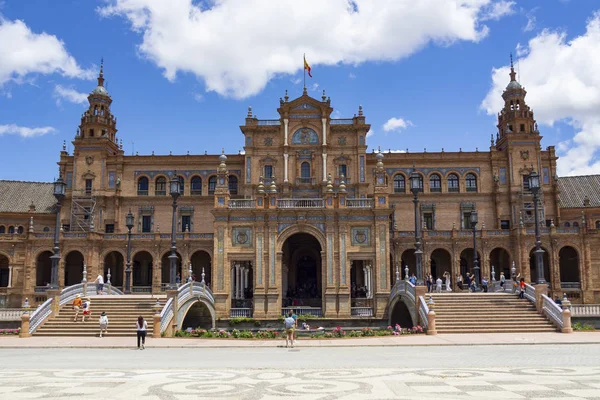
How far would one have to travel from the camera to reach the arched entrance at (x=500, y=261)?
59316mm

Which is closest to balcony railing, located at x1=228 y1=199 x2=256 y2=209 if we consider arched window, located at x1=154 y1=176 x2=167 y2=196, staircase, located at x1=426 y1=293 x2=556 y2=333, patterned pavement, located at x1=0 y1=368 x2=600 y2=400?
staircase, located at x1=426 y1=293 x2=556 y2=333

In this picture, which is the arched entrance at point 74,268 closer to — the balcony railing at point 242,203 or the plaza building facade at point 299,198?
the plaza building facade at point 299,198

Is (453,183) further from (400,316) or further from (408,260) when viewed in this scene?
(400,316)

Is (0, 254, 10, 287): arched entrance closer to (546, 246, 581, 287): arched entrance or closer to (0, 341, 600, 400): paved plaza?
(0, 341, 600, 400): paved plaza

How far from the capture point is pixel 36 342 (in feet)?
86.2

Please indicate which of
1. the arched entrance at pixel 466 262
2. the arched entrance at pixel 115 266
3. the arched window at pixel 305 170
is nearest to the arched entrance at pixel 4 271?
the arched entrance at pixel 115 266

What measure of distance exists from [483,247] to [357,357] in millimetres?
40680

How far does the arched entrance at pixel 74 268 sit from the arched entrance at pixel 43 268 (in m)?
1.86

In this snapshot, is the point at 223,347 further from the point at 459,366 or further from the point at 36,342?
the point at 459,366

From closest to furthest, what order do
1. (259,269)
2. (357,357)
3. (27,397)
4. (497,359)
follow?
(27,397) → (497,359) → (357,357) → (259,269)

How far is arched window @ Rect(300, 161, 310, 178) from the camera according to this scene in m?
58.9

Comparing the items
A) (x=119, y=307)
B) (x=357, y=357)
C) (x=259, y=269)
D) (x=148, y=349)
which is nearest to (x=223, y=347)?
(x=148, y=349)

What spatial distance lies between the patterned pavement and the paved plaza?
2 cm

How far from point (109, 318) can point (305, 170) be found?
31319 millimetres
